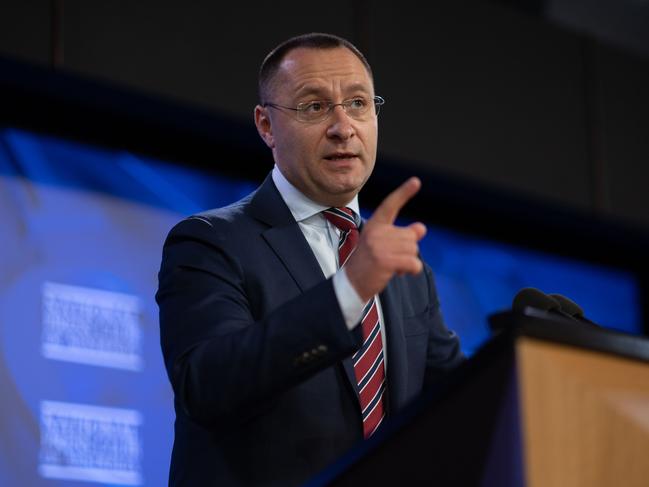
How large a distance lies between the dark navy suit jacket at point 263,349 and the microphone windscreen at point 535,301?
262 mm

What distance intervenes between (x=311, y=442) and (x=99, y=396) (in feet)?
5.17

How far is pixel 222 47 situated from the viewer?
358 centimetres

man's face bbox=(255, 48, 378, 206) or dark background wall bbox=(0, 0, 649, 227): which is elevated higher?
dark background wall bbox=(0, 0, 649, 227)

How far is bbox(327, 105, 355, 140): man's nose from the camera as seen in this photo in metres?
2.02

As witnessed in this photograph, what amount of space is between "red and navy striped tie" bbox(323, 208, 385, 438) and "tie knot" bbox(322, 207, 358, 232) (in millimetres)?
36

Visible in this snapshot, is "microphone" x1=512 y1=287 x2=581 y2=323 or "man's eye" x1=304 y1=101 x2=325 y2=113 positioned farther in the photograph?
"man's eye" x1=304 y1=101 x2=325 y2=113

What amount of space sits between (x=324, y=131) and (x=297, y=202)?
0.14 meters

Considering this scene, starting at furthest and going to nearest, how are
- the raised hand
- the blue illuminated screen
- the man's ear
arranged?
the blue illuminated screen → the man's ear → the raised hand

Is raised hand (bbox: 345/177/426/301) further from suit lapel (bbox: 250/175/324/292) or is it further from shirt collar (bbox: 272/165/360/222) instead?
shirt collar (bbox: 272/165/360/222)

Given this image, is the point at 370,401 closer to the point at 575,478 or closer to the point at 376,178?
the point at 575,478

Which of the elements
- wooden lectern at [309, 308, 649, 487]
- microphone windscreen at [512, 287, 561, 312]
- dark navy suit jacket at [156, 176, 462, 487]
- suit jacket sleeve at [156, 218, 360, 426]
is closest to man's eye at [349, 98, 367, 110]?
dark navy suit jacket at [156, 176, 462, 487]

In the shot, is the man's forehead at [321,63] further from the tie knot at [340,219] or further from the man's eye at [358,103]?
the tie knot at [340,219]

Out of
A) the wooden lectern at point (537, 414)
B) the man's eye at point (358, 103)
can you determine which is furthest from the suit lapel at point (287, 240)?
the wooden lectern at point (537, 414)

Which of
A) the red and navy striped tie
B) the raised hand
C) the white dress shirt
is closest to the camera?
the raised hand
